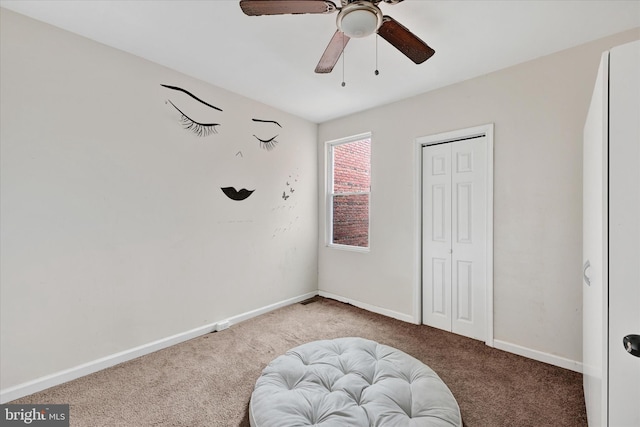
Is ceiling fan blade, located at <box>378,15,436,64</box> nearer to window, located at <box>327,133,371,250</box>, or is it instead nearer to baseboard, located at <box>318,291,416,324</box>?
window, located at <box>327,133,371,250</box>

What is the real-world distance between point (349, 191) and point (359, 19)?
262 centimetres

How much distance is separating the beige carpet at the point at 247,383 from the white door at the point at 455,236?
0.26 m

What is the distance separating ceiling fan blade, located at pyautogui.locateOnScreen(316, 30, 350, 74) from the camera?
1.72 metres

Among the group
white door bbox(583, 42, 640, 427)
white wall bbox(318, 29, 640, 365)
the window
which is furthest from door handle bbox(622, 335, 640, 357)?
the window

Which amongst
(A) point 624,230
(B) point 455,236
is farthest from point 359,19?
(B) point 455,236

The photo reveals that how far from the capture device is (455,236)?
→ 296 centimetres

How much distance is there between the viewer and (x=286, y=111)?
3.74 m

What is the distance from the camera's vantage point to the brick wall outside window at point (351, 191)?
12.4 ft

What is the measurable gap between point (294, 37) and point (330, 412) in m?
2.46

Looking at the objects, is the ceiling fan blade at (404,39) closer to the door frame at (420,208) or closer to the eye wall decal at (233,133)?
the door frame at (420,208)

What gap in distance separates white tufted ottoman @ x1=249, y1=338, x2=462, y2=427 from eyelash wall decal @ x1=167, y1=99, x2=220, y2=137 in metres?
2.26

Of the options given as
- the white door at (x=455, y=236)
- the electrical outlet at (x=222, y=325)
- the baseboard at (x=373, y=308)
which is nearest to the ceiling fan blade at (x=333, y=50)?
the white door at (x=455, y=236)

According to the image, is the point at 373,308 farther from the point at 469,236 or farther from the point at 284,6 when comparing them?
the point at 284,6

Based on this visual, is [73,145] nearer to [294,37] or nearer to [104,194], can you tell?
[104,194]
